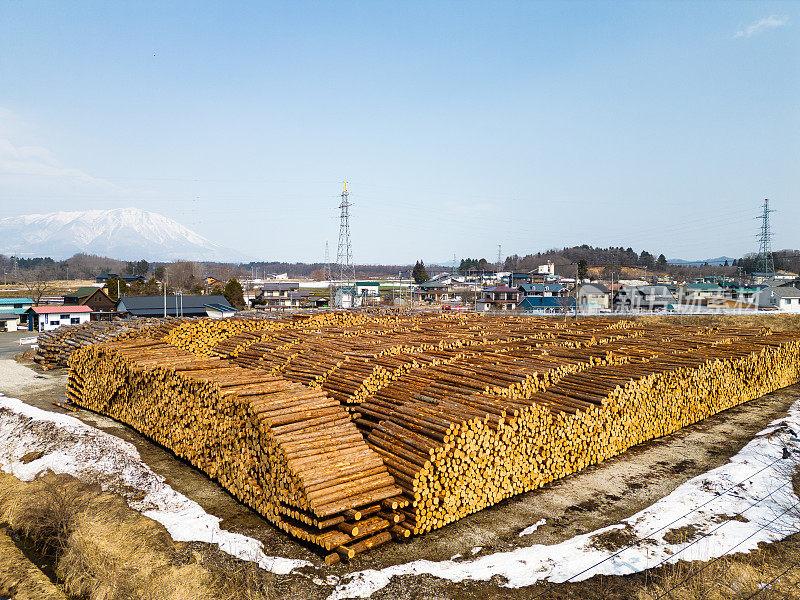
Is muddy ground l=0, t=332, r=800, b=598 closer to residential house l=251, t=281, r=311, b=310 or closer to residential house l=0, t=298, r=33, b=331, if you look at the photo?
residential house l=0, t=298, r=33, b=331

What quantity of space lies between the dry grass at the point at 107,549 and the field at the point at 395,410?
1.85 m

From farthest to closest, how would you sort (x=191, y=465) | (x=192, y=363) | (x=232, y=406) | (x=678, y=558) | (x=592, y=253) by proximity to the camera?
1. (x=592, y=253)
2. (x=192, y=363)
3. (x=191, y=465)
4. (x=232, y=406)
5. (x=678, y=558)

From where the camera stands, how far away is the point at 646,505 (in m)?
10.5

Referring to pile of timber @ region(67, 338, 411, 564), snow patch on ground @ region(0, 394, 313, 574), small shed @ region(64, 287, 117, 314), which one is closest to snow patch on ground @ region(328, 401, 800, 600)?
pile of timber @ region(67, 338, 411, 564)

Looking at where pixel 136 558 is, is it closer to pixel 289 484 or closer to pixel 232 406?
pixel 289 484

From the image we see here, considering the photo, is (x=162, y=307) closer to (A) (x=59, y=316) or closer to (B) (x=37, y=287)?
(A) (x=59, y=316)

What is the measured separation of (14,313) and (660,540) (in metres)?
64.2

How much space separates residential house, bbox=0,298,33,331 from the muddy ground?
44.0m

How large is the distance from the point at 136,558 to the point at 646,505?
10161 mm

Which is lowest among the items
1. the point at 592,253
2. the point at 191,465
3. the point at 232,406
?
the point at 191,465

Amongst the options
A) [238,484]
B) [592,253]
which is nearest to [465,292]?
[238,484]

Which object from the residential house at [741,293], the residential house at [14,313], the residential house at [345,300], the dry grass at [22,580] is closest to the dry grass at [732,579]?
the dry grass at [22,580]

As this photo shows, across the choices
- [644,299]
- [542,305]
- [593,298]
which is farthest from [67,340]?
[644,299]

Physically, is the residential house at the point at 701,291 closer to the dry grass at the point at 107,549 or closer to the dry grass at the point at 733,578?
the dry grass at the point at 733,578
